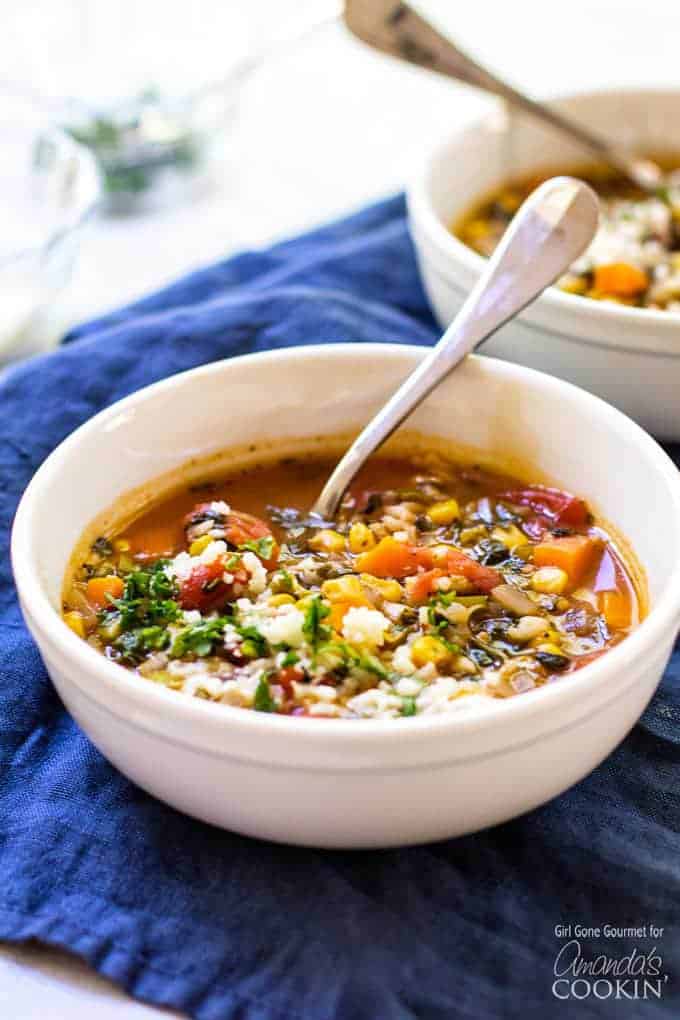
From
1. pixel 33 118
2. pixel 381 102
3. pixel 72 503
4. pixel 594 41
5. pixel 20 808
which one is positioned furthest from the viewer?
pixel 594 41

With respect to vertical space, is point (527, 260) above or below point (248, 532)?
above

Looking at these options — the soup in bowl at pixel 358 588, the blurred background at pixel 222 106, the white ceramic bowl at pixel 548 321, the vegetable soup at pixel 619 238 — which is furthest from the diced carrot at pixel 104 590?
the vegetable soup at pixel 619 238

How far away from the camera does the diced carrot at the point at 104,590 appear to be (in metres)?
2.38

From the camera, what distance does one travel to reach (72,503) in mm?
2490

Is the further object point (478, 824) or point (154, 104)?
point (154, 104)

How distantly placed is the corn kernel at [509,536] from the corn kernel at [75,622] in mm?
773

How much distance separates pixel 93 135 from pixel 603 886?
2952 millimetres

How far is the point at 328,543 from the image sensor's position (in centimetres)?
250

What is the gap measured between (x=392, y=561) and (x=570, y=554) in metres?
0.33

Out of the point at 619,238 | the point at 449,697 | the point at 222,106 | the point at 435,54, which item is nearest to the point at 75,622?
the point at 449,697

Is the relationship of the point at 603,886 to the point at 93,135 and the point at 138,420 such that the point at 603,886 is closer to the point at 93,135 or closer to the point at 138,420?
the point at 138,420

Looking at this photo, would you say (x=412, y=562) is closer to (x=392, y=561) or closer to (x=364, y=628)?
(x=392, y=561)

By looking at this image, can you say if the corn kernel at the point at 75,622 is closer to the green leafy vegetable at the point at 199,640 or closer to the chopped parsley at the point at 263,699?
the green leafy vegetable at the point at 199,640

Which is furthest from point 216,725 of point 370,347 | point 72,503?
point 370,347
